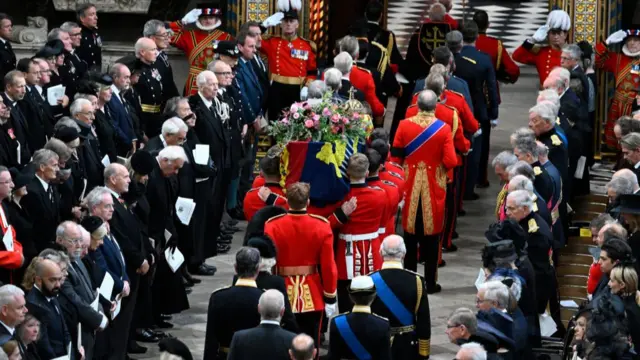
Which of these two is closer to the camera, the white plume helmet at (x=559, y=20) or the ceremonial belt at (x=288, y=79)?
the ceremonial belt at (x=288, y=79)

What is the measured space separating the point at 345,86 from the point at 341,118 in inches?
107

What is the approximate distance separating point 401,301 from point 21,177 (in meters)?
3.38

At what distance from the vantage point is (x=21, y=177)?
1424cm

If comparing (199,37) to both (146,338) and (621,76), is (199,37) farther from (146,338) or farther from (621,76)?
(146,338)

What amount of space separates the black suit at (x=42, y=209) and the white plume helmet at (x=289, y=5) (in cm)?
595

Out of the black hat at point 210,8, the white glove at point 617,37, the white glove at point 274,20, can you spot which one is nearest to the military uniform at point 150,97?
the black hat at point 210,8

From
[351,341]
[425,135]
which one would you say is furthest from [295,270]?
[425,135]

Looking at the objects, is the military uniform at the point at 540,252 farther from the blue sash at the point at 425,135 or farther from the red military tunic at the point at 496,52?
the red military tunic at the point at 496,52

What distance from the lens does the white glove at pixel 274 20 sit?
65.2 feet

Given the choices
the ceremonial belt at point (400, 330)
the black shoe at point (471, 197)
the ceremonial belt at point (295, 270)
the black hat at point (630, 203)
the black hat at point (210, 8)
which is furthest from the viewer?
the black hat at point (210, 8)

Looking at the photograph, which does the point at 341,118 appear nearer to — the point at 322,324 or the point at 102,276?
the point at 322,324

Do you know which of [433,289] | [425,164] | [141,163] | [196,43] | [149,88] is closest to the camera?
[141,163]

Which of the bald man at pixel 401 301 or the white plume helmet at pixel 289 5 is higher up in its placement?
the bald man at pixel 401 301

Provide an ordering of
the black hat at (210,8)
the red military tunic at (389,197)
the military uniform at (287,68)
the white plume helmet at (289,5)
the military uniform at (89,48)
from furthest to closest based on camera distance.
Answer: the white plume helmet at (289,5) < the black hat at (210,8) < the military uniform at (287,68) < the military uniform at (89,48) < the red military tunic at (389,197)
